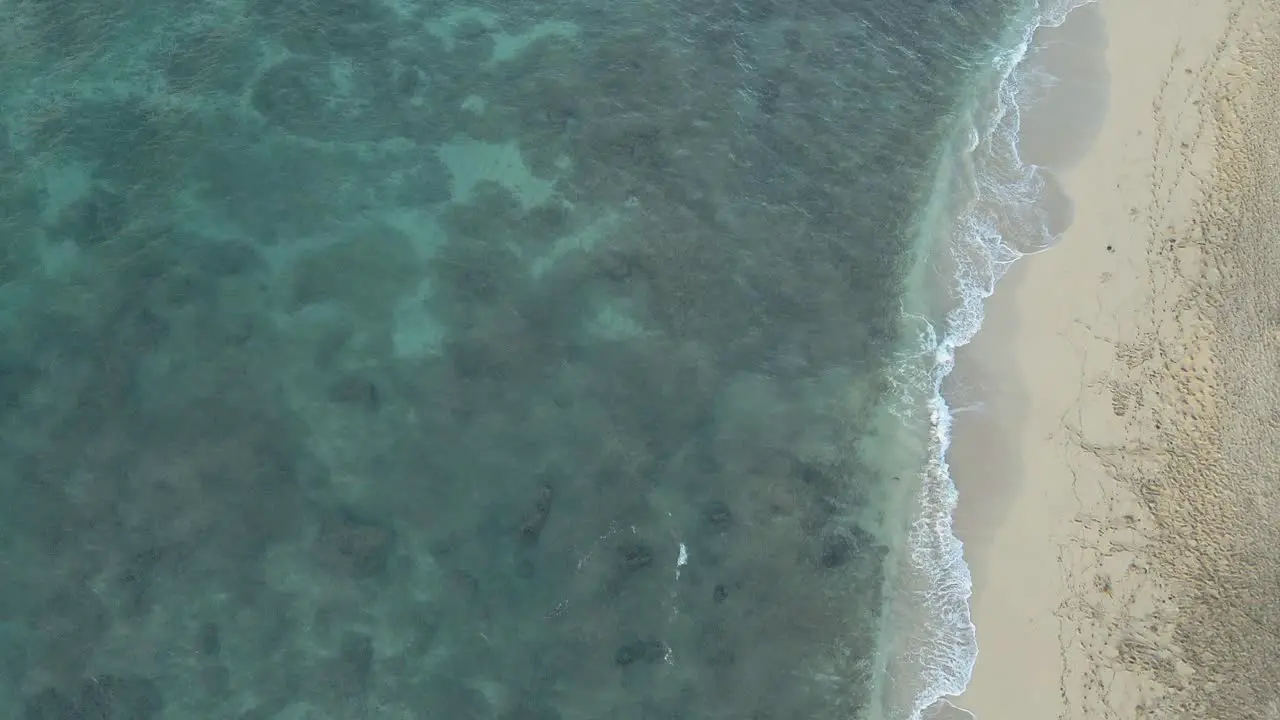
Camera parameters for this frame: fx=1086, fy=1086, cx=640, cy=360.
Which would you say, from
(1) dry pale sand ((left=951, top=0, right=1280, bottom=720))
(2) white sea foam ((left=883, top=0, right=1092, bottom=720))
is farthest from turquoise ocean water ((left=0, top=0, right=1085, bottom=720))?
(1) dry pale sand ((left=951, top=0, right=1280, bottom=720))

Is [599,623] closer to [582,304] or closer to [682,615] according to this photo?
[682,615]

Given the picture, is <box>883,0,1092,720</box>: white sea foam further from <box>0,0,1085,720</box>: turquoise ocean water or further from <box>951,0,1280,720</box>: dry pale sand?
<box>951,0,1280,720</box>: dry pale sand

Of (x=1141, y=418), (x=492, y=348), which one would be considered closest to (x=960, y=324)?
(x=1141, y=418)

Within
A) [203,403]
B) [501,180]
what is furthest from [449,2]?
[203,403]

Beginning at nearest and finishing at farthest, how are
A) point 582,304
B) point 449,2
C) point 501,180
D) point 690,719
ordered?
point 690,719 → point 582,304 → point 501,180 → point 449,2

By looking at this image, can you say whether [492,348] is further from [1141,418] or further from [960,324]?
[1141,418]

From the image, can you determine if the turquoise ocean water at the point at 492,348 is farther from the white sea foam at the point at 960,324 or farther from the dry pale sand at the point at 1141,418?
the dry pale sand at the point at 1141,418
